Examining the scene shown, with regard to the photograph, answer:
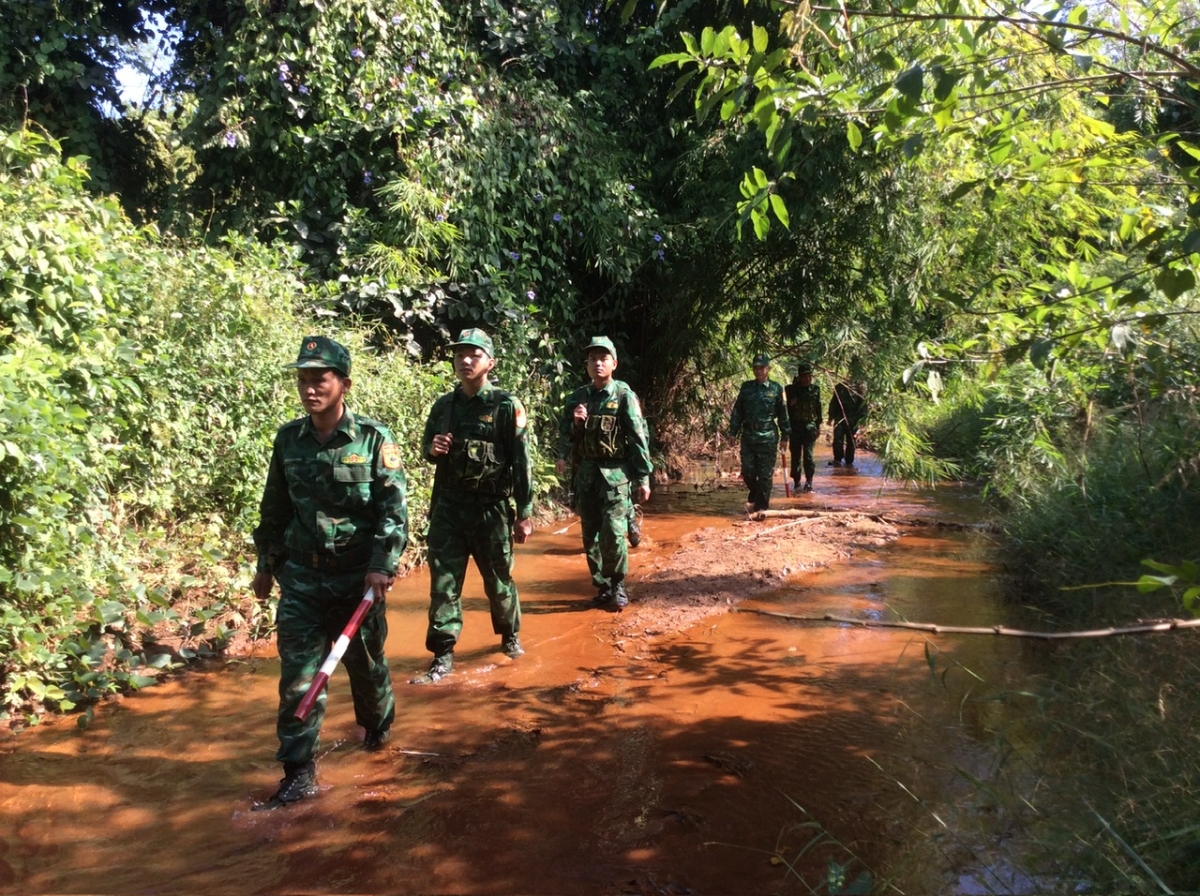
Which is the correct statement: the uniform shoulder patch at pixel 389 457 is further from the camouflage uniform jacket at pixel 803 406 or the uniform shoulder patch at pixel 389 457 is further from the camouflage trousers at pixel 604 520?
the camouflage uniform jacket at pixel 803 406

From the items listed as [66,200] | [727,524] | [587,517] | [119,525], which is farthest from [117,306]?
[727,524]

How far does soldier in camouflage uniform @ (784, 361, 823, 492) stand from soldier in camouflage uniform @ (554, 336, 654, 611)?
5.80m

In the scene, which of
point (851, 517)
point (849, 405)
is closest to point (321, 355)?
point (851, 517)

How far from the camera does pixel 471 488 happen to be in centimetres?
538

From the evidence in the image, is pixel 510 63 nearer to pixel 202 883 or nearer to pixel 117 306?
pixel 117 306

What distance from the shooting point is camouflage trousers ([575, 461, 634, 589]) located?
6.69 metres

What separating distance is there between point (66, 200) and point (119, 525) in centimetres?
204

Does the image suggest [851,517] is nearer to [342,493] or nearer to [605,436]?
[605,436]

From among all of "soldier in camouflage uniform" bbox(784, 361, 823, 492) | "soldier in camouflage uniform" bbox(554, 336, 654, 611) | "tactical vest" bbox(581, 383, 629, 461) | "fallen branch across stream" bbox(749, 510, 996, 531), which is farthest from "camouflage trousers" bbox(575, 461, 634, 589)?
"soldier in camouflage uniform" bbox(784, 361, 823, 492)

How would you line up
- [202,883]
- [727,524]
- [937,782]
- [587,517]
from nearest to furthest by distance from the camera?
1. [202,883]
2. [937,782]
3. [587,517]
4. [727,524]

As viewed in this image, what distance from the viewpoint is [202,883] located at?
124 inches

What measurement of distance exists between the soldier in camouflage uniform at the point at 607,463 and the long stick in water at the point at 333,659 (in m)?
3.08

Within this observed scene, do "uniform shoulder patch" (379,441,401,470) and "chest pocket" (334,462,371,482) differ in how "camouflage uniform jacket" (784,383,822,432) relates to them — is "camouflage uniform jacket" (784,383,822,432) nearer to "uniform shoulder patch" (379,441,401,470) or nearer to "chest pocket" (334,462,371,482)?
"uniform shoulder patch" (379,441,401,470)

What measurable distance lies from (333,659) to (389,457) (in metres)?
0.96
